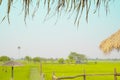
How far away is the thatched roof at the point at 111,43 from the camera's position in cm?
587

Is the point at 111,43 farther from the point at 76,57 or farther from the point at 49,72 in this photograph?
the point at 76,57

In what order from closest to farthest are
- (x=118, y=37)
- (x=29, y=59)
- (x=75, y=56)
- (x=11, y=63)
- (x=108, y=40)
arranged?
(x=118, y=37)
(x=108, y=40)
(x=11, y=63)
(x=75, y=56)
(x=29, y=59)

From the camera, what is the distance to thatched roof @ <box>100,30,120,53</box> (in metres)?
5.87

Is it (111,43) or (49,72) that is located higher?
(111,43)

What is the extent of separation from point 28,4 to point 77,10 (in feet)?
0.42

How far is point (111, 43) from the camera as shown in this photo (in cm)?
Result: 606

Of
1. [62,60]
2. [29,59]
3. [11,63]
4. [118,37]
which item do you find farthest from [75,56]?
[118,37]

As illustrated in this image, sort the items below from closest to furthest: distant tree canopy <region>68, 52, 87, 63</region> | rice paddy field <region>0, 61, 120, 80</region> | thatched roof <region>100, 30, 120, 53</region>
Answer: thatched roof <region>100, 30, 120, 53</region>, rice paddy field <region>0, 61, 120, 80</region>, distant tree canopy <region>68, 52, 87, 63</region>

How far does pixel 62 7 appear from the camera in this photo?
0.69m

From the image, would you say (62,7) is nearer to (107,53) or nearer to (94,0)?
(94,0)

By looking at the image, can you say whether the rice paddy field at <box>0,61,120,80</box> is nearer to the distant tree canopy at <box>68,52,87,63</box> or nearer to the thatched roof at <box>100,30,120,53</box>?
the thatched roof at <box>100,30,120,53</box>

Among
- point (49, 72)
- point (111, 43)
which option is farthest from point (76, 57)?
point (111, 43)

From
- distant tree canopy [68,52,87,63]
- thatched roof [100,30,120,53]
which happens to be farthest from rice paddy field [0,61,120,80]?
distant tree canopy [68,52,87,63]

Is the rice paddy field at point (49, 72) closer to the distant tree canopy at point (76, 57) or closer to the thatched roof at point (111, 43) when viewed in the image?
the thatched roof at point (111, 43)
